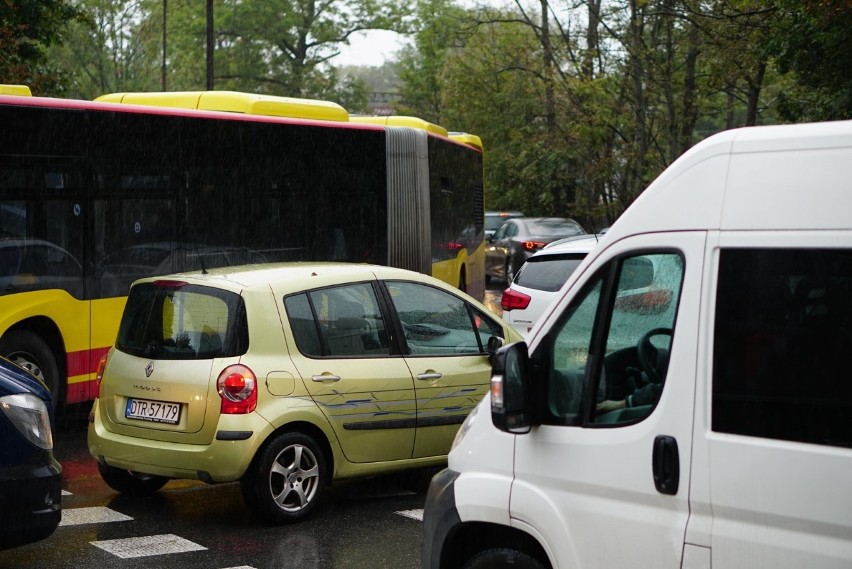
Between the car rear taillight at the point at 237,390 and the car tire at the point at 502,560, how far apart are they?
3.23 m

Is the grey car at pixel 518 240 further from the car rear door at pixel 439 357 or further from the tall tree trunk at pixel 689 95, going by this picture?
the car rear door at pixel 439 357

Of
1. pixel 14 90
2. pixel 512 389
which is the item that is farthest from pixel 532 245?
pixel 512 389

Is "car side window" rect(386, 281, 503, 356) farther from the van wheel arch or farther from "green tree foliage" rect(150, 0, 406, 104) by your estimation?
"green tree foliage" rect(150, 0, 406, 104)

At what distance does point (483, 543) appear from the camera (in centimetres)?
454

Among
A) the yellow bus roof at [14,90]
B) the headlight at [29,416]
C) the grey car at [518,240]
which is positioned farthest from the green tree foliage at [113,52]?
the headlight at [29,416]

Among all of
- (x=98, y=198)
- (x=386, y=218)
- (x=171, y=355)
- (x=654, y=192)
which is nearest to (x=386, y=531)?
(x=171, y=355)

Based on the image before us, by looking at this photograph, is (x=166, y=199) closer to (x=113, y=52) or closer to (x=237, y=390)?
(x=237, y=390)

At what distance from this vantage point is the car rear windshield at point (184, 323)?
7.66 meters

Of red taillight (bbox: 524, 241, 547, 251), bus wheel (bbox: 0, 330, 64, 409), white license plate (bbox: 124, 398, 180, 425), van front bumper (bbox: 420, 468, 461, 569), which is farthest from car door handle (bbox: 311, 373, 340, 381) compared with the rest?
red taillight (bbox: 524, 241, 547, 251)

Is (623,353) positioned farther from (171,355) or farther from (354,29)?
(354,29)

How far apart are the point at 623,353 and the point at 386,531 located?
372 centimetres

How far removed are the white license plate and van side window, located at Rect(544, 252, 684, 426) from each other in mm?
3948

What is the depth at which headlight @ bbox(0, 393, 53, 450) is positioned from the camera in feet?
19.7

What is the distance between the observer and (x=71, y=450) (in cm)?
1049
